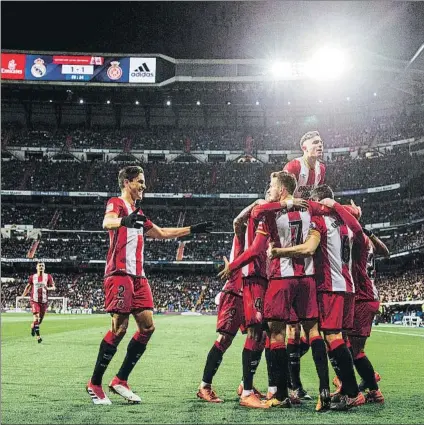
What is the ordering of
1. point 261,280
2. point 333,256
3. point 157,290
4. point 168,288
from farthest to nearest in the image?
point 168,288 < point 157,290 < point 261,280 < point 333,256

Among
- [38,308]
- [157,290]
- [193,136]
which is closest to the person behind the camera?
[38,308]

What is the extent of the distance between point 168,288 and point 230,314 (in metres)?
48.1

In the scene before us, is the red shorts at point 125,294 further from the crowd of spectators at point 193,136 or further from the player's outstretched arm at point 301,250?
the crowd of spectators at point 193,136

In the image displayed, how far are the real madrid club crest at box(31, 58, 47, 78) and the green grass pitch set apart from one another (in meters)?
51.2

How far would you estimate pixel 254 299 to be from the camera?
6.72 m

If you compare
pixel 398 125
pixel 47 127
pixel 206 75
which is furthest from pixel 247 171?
pixel 47 127

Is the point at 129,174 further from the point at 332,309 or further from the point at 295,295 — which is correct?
the point at 332,309

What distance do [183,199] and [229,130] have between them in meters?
10.9

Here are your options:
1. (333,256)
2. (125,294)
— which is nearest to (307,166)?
(333,256)

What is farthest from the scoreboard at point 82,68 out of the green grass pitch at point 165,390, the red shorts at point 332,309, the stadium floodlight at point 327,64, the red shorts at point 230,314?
the red shorts at point 332,309

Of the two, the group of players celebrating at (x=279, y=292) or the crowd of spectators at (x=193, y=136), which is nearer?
the group of players celebrating at (x=279, y=292)

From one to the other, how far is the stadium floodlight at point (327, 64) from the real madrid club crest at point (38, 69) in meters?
27.1

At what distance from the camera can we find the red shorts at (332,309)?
6.45 metres

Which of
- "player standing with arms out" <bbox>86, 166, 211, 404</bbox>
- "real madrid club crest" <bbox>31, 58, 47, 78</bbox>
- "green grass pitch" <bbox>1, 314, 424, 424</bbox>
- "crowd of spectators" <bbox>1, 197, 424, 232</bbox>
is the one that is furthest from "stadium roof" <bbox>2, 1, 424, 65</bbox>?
"player standing with arms out" <bbox>86, 166, 211, 404</bbox>
